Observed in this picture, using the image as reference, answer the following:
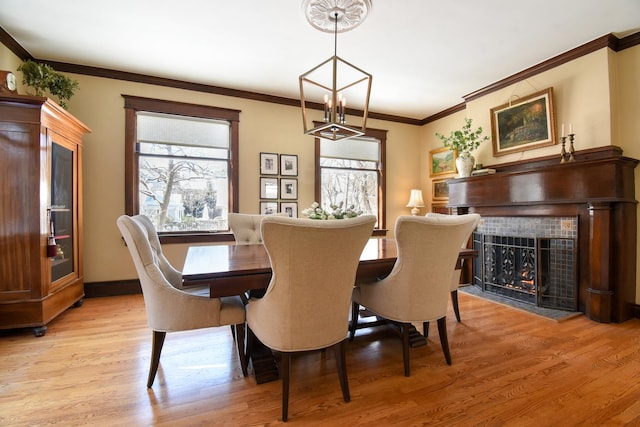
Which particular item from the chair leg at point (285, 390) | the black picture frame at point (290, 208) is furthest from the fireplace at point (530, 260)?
the chair leg at point (285, 390)

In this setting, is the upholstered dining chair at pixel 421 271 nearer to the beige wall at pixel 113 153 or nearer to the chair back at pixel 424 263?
the chair back at pixel 424 263

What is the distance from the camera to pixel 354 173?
4.73m

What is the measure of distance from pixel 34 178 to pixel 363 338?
9.60 feet

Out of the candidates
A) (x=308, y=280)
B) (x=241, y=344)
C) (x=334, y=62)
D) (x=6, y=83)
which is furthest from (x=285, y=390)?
(x=6, y=83)

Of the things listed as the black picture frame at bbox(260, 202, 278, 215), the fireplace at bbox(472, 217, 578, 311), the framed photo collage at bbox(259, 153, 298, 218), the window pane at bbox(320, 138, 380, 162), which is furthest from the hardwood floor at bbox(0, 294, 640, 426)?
the window pane at bbox(320, 138, 380, 162)

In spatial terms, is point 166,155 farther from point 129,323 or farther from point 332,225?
point 332,225

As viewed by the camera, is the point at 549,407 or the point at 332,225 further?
the point at 549,407

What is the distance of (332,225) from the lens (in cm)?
127

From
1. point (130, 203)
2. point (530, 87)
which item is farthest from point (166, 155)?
point (530, 87)

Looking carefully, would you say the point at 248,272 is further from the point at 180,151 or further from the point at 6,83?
the point at 180,151

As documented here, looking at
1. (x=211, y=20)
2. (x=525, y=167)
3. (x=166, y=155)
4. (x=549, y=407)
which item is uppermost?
(x=211, y=20)

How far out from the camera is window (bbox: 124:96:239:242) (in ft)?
11.5

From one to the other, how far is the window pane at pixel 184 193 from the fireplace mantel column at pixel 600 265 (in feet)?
12.9

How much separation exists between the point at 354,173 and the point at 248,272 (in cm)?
349
